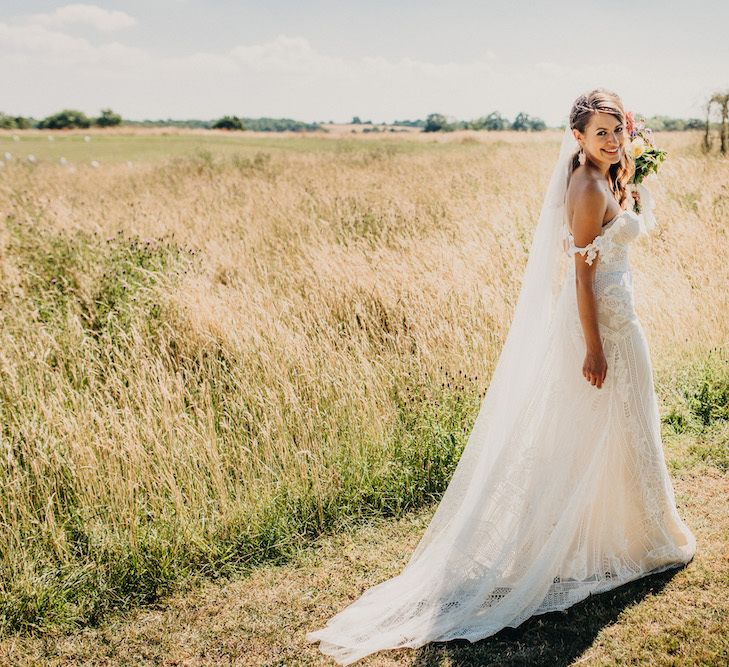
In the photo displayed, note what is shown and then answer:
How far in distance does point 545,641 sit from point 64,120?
75890mm

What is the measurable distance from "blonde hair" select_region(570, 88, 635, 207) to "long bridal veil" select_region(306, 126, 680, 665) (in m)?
0.14

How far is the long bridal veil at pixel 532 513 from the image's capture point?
2.97 metres

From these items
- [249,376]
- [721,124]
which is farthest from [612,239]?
[721,124]

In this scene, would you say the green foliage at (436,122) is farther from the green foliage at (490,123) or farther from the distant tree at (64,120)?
the distant tree at (64,120)

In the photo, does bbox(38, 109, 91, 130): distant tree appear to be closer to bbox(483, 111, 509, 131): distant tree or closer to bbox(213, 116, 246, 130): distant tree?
bbox(213, 116, 246, 130): distant tree

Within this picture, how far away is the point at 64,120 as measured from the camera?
219 feet

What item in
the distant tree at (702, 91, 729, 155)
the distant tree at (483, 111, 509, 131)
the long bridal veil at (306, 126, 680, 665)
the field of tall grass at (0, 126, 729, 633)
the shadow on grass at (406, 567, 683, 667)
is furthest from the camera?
the distant tree at (483, 111, 509, 131)

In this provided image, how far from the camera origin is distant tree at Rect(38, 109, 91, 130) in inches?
2577

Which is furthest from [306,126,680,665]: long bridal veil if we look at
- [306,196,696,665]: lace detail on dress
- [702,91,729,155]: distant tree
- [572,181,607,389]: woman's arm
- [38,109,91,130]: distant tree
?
[38,109,91,130]: distant tree

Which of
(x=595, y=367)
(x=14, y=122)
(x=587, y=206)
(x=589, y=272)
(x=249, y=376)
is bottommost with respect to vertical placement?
(x=249, y=376)

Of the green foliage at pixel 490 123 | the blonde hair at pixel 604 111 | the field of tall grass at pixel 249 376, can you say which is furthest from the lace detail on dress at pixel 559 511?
the green foliage at pixel 490 123

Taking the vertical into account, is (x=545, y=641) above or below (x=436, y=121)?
below

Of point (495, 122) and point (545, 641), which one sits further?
point (495, 122)

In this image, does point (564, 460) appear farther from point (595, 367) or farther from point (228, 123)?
point (228, 123)
